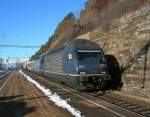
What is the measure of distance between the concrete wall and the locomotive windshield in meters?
1.64

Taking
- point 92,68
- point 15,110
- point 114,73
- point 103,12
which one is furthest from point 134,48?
point 103,12

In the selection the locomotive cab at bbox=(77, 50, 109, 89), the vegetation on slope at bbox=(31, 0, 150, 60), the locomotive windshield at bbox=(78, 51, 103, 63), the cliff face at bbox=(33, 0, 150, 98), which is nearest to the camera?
the cliff face at bbox=(33, 0, 150, 98)

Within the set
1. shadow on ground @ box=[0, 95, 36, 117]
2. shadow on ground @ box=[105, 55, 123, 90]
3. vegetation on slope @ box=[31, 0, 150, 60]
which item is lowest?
shadow on ground @ box=[0, 95, 36, 117]

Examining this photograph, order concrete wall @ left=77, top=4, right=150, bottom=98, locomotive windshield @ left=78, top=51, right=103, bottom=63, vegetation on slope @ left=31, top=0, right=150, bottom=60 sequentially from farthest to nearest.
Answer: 1. vegetation on slope @ left=31, top=0, right=150, bottom=60
2. locomotive windshield @ left=78, top=51, right=103, bottom=63
3. concrete wall @ left=77, top=4, right=150, bottom=98

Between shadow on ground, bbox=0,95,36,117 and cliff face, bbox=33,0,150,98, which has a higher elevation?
cliff face, bbox=33,0,150,98

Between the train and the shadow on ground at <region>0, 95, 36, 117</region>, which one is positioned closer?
the shadow on ground at <region>0, 95, 36, 117</region>

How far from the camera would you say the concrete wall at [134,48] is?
21578mm

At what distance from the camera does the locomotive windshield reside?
25.7m

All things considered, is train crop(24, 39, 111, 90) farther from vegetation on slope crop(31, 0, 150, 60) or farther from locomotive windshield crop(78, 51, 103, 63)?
vegetation on slope crop(31, 0, 150, 60)

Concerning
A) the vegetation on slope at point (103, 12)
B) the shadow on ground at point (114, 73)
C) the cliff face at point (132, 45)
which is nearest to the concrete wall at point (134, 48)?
the cliff face at point (132, 45)

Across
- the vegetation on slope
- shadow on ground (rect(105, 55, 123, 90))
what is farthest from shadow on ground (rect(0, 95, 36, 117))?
the vegetation on slope

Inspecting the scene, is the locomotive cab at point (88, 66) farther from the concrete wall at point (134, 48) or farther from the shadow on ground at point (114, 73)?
the concrete wall at point (134, 48)

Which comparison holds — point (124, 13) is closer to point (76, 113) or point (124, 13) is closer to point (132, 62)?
point (132, 62)

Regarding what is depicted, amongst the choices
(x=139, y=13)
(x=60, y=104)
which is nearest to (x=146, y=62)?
(x=139, y=13)
